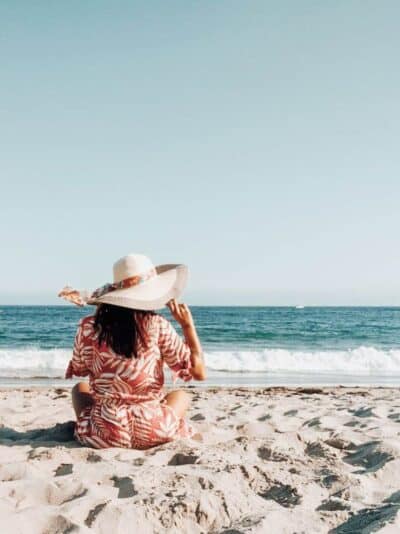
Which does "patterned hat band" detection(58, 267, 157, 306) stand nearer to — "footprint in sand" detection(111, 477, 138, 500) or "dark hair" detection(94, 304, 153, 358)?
"dark hair" detection(94, 304, 153, 358)

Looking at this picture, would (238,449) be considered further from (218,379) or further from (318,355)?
(318,355)

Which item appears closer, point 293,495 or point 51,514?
point 51,514

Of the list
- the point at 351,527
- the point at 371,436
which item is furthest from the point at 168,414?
the point at 351,527

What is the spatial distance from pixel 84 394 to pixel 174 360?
86 cm

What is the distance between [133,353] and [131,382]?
0.72 ft

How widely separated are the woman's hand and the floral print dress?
125mm

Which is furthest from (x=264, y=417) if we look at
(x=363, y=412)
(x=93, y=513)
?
(x=93, y=513)

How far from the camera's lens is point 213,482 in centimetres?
290

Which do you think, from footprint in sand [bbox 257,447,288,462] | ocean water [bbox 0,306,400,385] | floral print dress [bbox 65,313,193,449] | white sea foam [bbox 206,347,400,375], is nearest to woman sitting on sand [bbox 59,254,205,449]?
floral print dress [bbox 65,313,193,449]

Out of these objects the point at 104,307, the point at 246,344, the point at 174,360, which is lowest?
the point at 246,344

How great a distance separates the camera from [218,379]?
1098 cm

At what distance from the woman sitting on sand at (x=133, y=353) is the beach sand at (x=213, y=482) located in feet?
0.53

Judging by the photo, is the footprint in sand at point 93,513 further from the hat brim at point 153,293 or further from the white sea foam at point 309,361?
the white sea foam at point 309,361

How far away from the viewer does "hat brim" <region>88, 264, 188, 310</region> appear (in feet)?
11.8
